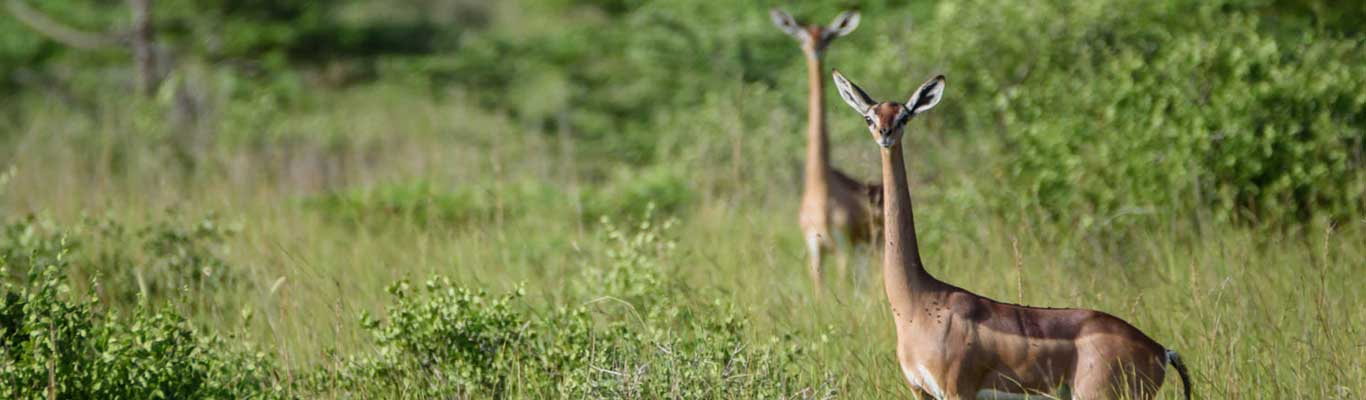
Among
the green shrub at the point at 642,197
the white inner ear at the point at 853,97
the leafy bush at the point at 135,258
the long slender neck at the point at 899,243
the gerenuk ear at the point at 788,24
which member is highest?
the white inner ear at the point at 853,97

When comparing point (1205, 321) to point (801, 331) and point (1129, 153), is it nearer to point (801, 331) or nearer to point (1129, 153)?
point (801, 331)

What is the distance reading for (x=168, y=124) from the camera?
1166 cm

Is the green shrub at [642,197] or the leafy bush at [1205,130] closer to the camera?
the leafy bush at [1205,130]

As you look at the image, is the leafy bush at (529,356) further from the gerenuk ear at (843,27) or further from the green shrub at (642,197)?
the green shrub at (642,197)

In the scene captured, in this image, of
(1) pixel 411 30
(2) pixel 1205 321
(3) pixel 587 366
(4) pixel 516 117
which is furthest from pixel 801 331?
(1) pixel 411 30

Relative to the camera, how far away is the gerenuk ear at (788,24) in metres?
7.30

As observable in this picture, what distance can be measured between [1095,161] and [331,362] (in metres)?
4.04

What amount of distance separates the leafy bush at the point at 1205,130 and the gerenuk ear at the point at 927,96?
9.09ft

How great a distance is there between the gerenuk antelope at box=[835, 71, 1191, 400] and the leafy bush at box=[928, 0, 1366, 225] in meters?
2.81

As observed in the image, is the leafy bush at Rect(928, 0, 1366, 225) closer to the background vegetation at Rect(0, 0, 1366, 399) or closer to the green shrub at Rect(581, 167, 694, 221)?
the background vegetation at Rect(0, 0, 1366, 399)

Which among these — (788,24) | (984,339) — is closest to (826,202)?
(788,24)

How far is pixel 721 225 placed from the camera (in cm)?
782

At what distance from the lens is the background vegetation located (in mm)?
4277

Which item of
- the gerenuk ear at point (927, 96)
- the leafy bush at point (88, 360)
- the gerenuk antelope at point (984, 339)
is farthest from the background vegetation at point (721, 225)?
the gerenuk ear at point (927, 96)
